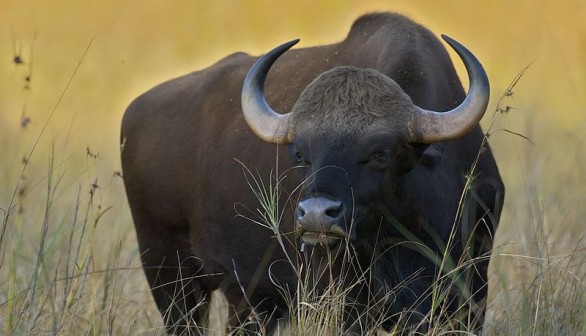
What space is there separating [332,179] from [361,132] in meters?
0.35

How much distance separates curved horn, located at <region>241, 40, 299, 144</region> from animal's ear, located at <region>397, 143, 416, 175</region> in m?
0.63

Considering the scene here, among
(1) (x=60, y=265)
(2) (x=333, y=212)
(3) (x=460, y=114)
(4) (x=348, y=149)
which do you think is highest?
(3) (x=460, y=114)

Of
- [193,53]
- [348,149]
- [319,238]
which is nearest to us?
[319,238]

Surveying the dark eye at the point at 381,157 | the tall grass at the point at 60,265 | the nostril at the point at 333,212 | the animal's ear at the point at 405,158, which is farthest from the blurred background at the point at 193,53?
the nostril at the point at 333,212

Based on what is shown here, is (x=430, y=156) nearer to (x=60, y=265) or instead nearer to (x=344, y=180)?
(x=344, y=180)

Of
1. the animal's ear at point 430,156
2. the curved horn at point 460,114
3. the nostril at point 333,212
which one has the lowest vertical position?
the nostril at point 333,212

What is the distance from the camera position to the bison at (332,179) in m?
6.15

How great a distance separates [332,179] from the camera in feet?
19.5

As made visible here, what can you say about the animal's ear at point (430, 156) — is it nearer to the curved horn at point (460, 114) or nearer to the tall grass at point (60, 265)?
the curved horn at point (460, 114)

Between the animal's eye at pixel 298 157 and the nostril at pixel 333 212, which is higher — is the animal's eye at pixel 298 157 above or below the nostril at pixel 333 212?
above

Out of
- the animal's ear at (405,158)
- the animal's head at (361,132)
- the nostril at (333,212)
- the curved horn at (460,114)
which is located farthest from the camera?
the animal's ear at (405,158)

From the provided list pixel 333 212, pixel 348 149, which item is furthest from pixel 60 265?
pixel 333 212

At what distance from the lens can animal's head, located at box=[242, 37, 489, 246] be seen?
6008 millimetres

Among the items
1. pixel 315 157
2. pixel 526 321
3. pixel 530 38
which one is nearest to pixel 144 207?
pixel 315 157
